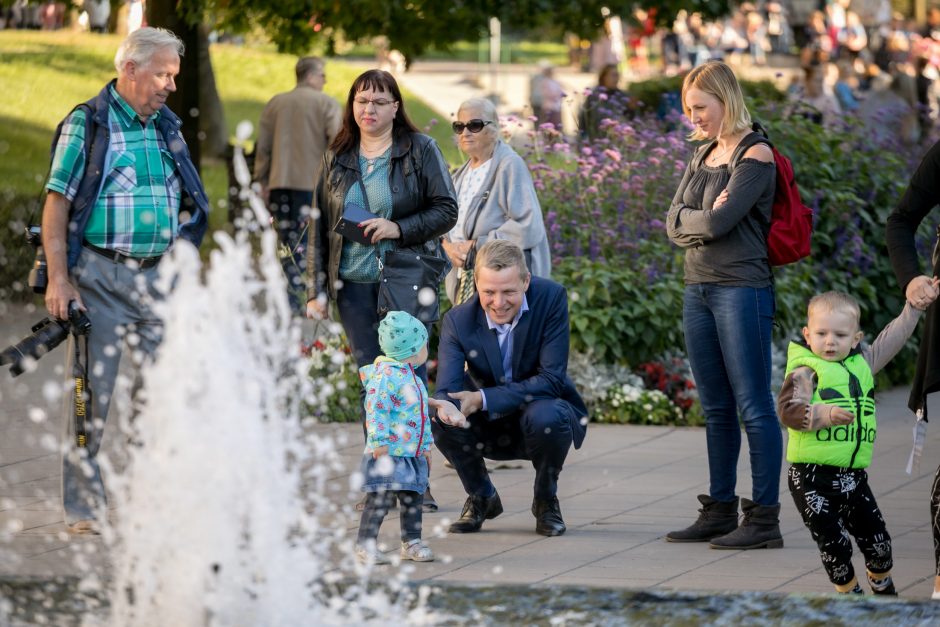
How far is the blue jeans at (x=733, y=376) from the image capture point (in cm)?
611

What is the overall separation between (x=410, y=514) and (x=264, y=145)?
7.60 m

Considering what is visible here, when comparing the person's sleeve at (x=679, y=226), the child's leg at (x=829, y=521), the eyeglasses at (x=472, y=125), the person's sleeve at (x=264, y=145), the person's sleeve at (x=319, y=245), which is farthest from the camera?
the person's sleeve at (x=264, y=145)

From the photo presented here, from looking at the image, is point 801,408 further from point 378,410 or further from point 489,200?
point 489,200

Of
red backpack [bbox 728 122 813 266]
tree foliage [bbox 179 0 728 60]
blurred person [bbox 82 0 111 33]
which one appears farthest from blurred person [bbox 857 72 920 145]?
blurred person [bbox 82 0 111 33]

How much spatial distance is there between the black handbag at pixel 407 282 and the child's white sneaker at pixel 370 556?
1155 mm

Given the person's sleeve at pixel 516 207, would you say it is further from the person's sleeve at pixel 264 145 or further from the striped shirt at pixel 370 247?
the person's sleeve at pixel 264 145

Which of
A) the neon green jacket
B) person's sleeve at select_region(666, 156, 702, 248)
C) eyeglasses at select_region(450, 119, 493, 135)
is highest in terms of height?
eyeglasses at select_region(450, 119, 493, 135)

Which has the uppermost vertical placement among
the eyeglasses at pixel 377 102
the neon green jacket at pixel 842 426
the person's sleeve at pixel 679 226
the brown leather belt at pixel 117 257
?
the eyeglasses at pixel 377 102

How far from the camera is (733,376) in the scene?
6.17 meters

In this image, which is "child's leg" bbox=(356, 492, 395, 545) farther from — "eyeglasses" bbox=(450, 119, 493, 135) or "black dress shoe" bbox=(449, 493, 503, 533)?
"eyeglasses" bbox=(450, 119, 493, 135)

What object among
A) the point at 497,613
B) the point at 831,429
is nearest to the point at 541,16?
the point at 831,429

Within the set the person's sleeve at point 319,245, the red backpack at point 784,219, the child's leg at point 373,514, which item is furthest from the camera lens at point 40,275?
the red backpack at point 784,219

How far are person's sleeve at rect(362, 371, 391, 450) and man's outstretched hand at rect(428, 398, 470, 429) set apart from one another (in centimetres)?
42

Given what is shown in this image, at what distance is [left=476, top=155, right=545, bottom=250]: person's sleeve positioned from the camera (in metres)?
7.30
